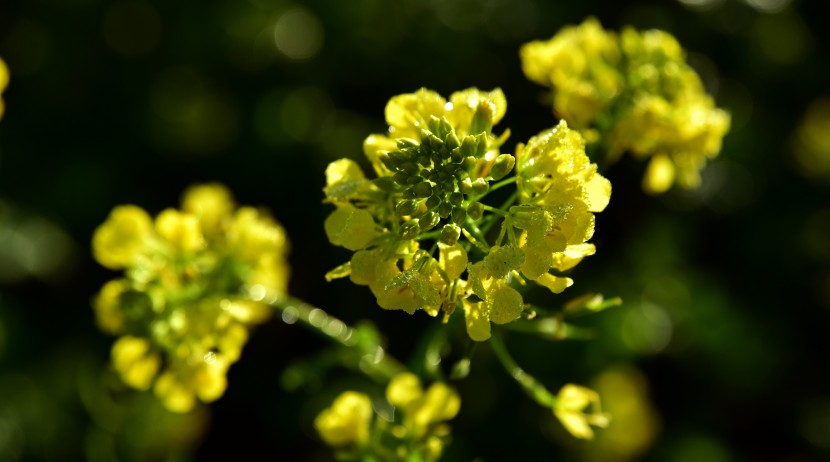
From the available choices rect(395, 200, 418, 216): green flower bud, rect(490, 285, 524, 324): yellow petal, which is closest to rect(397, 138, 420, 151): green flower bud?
rect(395, 200, 418, 216): green flower bud

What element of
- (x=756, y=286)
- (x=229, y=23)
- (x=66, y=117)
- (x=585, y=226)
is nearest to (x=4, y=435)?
(x=66, y=117)

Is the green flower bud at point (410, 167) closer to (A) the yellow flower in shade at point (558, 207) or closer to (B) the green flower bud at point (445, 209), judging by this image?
(B) the green flower bud at point (445, 209)

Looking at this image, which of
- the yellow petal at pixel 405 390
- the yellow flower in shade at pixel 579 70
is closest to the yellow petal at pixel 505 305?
the yellow petal at pixel 405 390

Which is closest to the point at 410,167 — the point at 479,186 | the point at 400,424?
the point at 479,186

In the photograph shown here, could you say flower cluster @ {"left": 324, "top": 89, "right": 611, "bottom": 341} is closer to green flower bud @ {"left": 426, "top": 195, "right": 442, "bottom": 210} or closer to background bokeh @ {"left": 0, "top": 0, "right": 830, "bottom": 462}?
green flower bud @ {"left": 426, "top": 195, "right": 442, "bottom": 210}

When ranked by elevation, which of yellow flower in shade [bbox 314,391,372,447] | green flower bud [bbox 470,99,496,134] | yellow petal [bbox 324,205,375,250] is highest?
green flower bud [bbox 470,99,496,134]

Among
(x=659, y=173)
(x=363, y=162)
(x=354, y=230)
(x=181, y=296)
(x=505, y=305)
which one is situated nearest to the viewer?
(x=505, y=305)

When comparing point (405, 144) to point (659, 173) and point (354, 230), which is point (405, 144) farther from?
point (659, 173)
